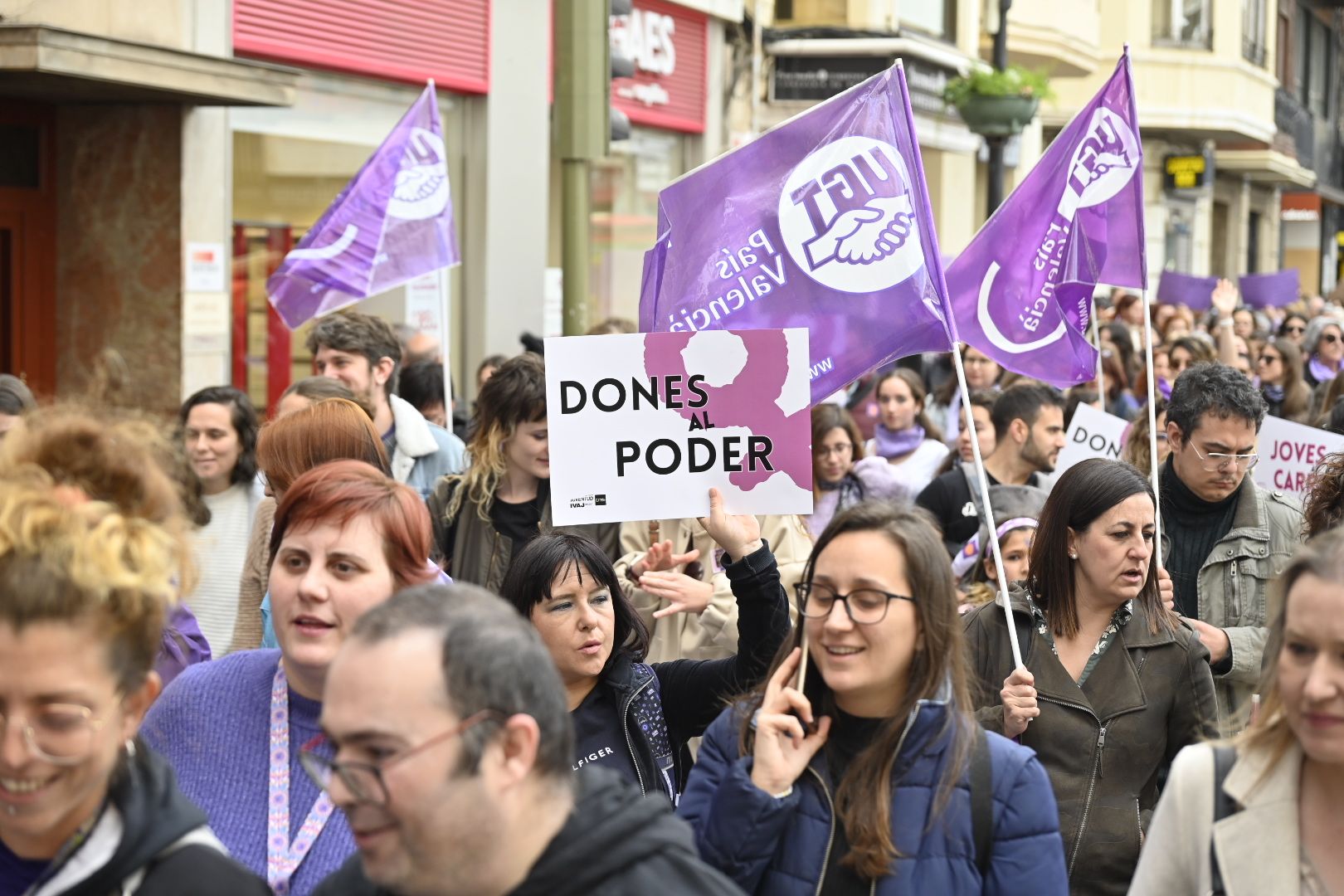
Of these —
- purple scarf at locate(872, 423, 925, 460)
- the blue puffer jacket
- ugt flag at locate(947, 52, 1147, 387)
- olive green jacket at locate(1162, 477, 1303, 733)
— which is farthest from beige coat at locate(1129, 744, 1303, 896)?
purple scarf at locate(872, 423, 925, 460)

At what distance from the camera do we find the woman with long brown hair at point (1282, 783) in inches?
108

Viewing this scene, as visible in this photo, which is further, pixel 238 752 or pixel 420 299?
pixel 420 299

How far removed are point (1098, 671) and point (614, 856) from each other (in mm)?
2512

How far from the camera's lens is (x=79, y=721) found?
237 centimetres

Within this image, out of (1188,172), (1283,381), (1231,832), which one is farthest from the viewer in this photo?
(1188,172)

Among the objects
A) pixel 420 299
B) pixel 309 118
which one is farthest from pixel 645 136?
pixel 309 118

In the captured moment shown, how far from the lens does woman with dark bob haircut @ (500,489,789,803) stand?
420 cm

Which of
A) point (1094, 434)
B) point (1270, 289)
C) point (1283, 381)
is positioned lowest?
point (1094, 434)

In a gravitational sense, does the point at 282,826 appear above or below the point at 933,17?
below

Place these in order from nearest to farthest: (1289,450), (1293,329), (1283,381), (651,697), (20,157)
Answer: (651,697)
(1289,450)
(20,157)
(1283,381)
(1293,329)

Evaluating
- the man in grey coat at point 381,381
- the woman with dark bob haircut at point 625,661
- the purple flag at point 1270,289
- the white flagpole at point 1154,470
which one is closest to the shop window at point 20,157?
the man in grey coat at point 381,381

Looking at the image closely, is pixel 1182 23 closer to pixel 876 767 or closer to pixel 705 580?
pixel 705 580

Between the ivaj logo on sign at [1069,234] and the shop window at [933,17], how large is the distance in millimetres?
15050

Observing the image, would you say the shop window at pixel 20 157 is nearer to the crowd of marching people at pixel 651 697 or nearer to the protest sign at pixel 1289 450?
the crowd of marching people at pixel 651 697
